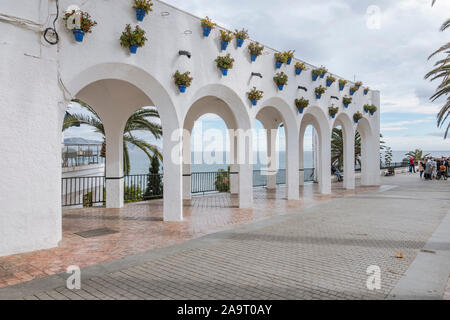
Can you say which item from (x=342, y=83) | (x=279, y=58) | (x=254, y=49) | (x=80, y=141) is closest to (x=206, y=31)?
(x=254, y=49)

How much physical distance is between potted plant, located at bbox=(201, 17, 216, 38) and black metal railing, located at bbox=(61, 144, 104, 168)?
10.6m

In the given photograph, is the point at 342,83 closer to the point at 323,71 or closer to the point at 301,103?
the point at 323,71

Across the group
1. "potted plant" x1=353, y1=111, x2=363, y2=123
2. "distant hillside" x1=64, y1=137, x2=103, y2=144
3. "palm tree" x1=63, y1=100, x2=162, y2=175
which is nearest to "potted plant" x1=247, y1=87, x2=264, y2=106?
"palm tree" x1=63, y1=100, x2=162, y2=175

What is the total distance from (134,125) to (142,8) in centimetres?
937

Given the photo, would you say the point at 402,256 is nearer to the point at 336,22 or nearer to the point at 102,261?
the point at 102,261

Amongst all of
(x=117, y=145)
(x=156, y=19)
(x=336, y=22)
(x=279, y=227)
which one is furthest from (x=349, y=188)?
(x=156, y=19)

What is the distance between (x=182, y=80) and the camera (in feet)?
29.3

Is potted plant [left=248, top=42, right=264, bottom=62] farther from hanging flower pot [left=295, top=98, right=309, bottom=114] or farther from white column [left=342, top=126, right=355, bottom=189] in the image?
white column [left=342, top=126, right=355, bottom=189]

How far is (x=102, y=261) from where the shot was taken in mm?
5574

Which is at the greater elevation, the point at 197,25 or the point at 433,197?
the point at 197,25

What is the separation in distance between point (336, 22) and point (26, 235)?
11.8m

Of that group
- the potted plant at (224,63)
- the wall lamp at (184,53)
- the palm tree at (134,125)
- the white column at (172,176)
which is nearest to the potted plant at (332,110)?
the potted plant at (224,63)

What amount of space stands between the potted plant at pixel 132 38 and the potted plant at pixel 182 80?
1.33 m

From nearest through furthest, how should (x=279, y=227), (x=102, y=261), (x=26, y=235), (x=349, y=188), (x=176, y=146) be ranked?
(x=102, y=261) → (x=26, y=235) → (x=279, y=227) → (x=176, y=146) → (x=349, y=188)
